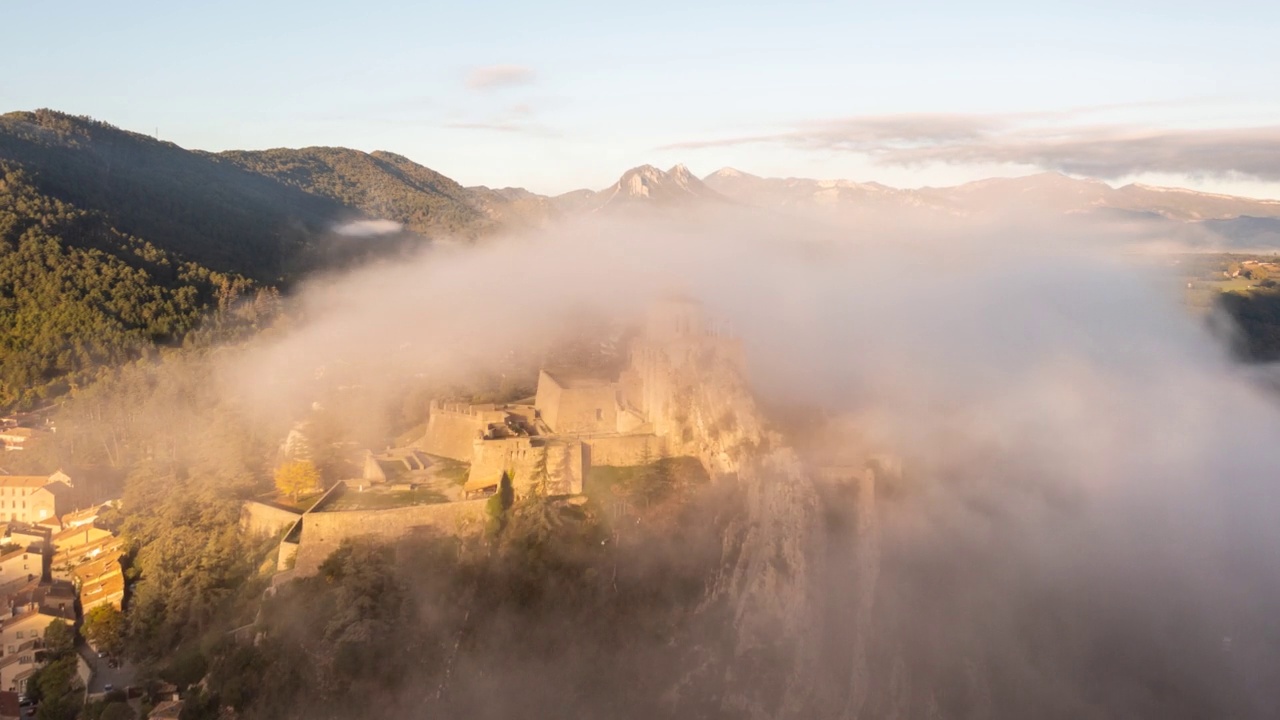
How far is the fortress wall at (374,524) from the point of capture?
21719 mm

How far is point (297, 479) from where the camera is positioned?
25547 millimetres

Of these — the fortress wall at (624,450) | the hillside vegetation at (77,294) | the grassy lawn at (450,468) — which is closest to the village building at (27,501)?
the hillside vegetation at (77,294)

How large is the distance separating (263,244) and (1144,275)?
6185 centimetres

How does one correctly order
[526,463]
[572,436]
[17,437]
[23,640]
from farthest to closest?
[17,437], [572,436], [23,640], [526,463]

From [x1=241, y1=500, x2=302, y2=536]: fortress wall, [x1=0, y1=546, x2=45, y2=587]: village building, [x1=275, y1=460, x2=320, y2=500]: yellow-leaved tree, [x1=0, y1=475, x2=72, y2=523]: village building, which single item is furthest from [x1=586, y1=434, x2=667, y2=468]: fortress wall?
[x1=0, y1=475, x2=72, y2=523]: village building

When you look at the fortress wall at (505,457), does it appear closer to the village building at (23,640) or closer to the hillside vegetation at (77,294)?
the village building at (23,640)

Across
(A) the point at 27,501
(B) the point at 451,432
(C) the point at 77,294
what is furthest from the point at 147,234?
(B) the point at 451,432

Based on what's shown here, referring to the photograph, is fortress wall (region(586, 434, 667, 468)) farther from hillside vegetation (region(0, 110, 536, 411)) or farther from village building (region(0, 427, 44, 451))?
hillside vegetation (region(0, 110, 536, 411))

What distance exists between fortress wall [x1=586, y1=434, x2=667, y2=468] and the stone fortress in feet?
0.09

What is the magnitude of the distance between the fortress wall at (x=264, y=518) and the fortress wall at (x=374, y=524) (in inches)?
98.2

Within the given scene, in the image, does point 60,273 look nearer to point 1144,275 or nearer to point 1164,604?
point 1164,604

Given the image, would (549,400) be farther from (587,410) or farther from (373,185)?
(373,185)

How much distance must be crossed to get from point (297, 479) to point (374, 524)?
5.10 m

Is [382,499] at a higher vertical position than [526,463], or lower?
lower
